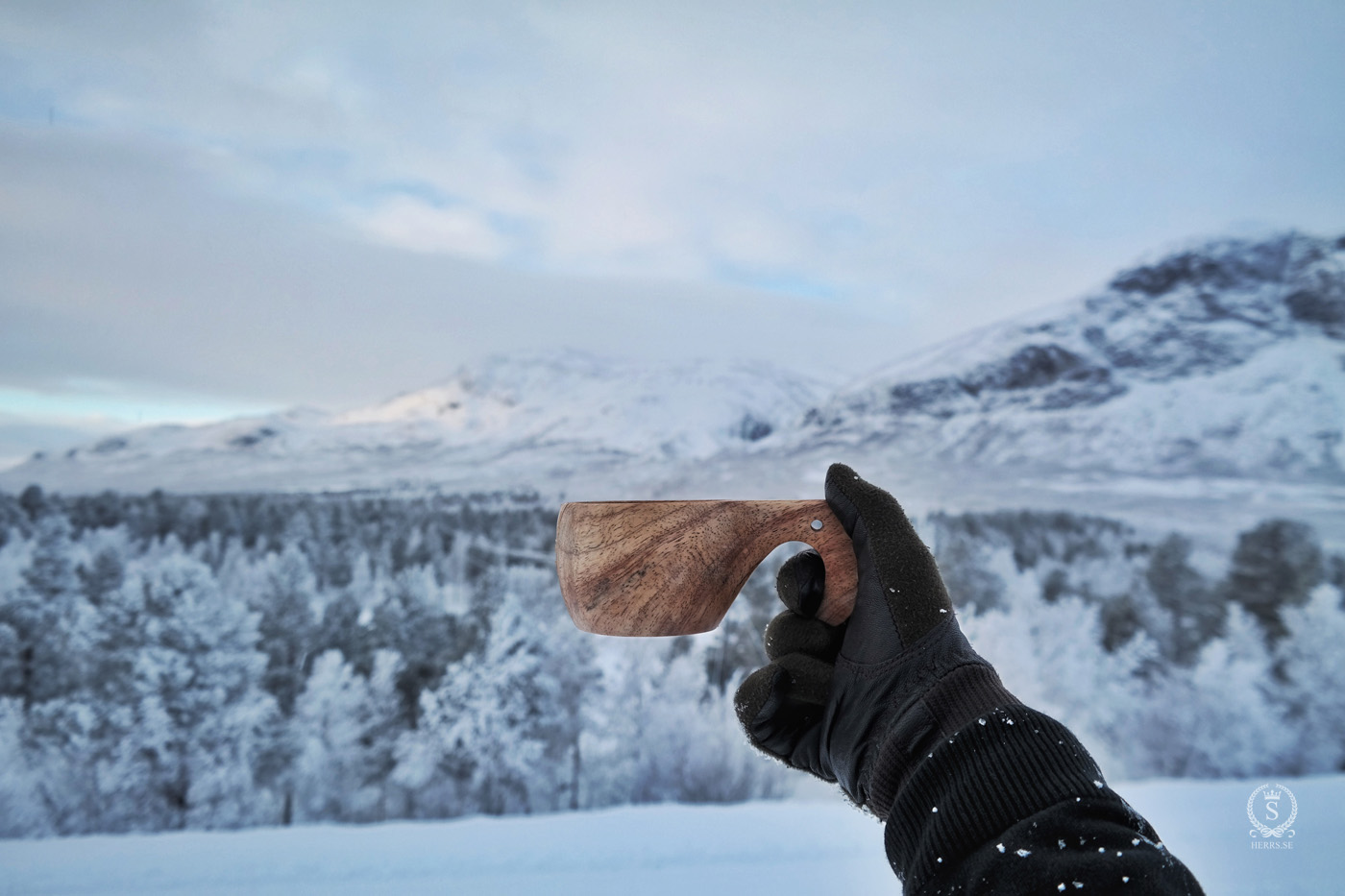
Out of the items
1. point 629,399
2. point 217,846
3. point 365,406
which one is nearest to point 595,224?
point 629,399

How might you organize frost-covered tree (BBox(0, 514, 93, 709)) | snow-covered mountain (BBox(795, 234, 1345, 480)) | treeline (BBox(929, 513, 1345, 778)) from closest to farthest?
frost-covered tree (BBox(0, 514, 93, 709)), treeline (BBox(929, 513, 1345, 778)), snow-covered mountain (BBox(795, 234, 1345, 480))

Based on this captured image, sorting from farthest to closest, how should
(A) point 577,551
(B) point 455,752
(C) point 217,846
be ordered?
(B) point 455,752 → (C) point 217,846 → (A) point 577,551

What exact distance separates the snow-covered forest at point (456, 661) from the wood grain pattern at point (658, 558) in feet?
3.78

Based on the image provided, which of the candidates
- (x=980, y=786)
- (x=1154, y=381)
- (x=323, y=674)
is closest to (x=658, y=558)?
(x=980, y=786)

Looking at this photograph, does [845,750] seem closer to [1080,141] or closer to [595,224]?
[595,224]

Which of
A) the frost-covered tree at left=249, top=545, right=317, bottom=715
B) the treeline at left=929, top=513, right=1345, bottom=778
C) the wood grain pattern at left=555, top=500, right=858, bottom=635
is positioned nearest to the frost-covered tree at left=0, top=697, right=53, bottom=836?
the frost-covered tree at left=249, top=545, right=317, bottom=715

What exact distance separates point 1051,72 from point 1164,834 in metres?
1.90

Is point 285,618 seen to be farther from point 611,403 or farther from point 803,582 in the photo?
point 803,582

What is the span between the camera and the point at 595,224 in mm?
1942

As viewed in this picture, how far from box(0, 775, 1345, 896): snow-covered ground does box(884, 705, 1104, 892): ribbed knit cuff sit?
3.86 ft

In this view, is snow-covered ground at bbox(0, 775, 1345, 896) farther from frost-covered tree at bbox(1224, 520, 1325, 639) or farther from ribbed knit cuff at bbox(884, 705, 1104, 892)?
ribbed knit cuff at bbox(884, 705, 1104, 892)

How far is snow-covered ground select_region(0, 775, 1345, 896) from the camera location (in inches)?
57.4

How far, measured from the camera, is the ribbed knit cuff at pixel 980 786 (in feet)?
1.50

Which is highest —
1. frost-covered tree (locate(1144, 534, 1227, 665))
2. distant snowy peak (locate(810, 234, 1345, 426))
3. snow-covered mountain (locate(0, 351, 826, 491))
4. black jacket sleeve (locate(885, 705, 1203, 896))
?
distant snowy peak (locate(810, 234, 1345, 426))
